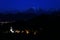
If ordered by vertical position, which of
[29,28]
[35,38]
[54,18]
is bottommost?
[35,38]

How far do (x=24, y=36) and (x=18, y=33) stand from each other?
1.75 ft

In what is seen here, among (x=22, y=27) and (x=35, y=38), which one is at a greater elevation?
(x=22, y=27)

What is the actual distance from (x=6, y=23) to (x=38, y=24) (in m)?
2.82

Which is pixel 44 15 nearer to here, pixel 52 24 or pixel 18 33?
pixel 52 24

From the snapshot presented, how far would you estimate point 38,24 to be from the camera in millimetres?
12680

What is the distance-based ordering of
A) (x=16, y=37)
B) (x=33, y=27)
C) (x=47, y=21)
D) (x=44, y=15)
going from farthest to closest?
(x=44, y=15) → (x=47, y=21) → (x=33, y=27) → (x=16, y=37)

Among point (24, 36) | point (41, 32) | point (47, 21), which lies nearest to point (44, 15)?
point (47, 21)

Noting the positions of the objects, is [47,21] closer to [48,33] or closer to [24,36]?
[48,33]

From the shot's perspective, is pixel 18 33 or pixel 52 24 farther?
pixel 52 24

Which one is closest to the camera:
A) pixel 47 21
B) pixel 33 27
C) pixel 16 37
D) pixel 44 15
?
pixel 16 37

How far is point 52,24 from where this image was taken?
12195 mm

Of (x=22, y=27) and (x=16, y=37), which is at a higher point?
(x=22, y=27)

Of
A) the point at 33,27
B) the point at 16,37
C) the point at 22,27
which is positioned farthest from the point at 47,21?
the point at 16,37

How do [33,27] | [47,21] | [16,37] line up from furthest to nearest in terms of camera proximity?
[47,21] < [33,27] < [16,37]
